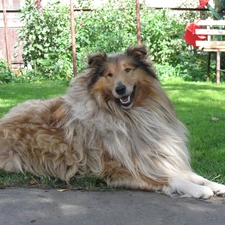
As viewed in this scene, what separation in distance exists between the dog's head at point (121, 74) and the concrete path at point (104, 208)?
3.03 ft

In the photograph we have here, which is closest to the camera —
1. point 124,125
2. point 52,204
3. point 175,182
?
point 52,204

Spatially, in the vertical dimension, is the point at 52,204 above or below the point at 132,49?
below

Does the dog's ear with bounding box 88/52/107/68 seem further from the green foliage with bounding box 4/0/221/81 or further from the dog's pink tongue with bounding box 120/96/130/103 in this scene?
the green foliage with bounding box 4/0/221/81

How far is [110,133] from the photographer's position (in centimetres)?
429

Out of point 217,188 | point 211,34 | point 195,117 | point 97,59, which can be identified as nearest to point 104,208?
point 217,188

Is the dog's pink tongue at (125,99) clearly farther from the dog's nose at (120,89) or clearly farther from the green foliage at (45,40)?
the green foliage at (45,40)

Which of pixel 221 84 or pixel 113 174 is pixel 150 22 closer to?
pixel 221 84

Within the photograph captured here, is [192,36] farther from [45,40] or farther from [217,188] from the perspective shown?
[217,188]

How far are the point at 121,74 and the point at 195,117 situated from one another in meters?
3.24

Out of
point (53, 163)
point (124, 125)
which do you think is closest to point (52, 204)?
point (53, 163)

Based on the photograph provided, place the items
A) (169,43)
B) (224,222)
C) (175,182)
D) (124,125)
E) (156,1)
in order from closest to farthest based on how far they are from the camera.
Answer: (224,222) < (175,182) < (124,125) < (169,43) < (156,1)

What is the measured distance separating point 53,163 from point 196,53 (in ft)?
31.9

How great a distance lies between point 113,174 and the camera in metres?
4.21

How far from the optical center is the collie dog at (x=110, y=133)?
13.8 ft
